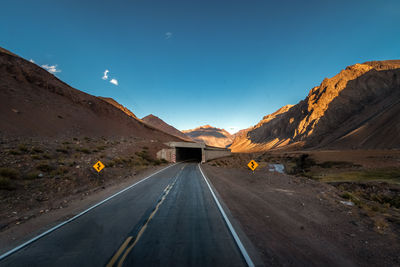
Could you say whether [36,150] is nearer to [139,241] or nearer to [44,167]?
[44,167]

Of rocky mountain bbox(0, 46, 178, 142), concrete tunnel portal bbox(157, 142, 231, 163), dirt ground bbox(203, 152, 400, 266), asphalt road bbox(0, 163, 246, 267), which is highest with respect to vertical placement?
rocky mountain bbox(0, 46, 178, 142)

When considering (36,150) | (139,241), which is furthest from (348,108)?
(36,150)

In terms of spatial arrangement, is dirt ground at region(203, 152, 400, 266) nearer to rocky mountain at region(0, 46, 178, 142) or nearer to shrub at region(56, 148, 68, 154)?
shrub at region(56, 148, 68, 154)

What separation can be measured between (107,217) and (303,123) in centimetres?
9077

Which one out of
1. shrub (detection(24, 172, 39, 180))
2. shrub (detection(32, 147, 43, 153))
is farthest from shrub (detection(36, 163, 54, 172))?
shrub (detection(32, 147, 43, 153))

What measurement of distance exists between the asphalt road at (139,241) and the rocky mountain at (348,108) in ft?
196

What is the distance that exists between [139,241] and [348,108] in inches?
3670

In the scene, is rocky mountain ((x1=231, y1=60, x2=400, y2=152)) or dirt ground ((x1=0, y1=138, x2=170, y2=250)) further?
rocky mountain ((x1=231, y1=60, x2=400, y2=152))

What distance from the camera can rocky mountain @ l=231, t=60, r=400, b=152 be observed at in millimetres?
54250

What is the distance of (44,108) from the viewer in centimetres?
3697

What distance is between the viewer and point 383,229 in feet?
18.6

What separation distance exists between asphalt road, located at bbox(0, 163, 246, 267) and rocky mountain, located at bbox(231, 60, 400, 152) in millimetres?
59848

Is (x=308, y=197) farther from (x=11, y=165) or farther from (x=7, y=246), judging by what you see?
(x=11, y=165)

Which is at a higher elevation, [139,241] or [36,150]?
[36,150]
